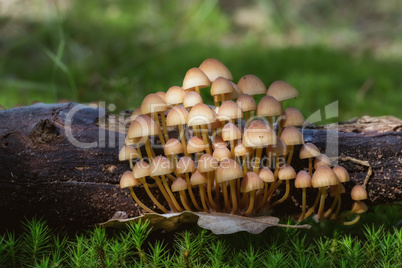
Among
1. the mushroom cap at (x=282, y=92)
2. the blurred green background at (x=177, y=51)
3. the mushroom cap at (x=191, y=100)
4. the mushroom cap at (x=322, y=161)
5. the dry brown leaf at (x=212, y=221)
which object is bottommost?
the dry brown leaf at (x=212, y=221)

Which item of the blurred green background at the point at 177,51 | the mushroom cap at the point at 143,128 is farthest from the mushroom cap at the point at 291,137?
the blurred green background at the point at 177,51

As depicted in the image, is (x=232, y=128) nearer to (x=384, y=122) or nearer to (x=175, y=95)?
(x=175, y=95)

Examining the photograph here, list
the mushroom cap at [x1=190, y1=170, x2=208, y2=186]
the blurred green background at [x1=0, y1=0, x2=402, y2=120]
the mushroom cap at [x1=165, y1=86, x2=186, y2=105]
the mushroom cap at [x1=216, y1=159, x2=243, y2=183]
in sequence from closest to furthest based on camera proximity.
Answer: the mushroom cap at [x1=216, y1=159, x2=243, y2=183] → the mushroom cap at [x1=190, y1=170, x2=208, y2=186] → the mushroom cap at [x1=165, y1=86, x2=186, y2=105] → the blurred green background at [x1=0, y1=0, x2=402, y2=120]

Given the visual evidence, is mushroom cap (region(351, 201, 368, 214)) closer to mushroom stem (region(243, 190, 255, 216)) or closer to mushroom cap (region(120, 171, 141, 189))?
mushroom stem (region(243, 190, 255, 216))

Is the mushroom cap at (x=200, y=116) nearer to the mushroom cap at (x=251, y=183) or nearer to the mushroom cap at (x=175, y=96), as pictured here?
the mushroom cap at (x=175, y=96)

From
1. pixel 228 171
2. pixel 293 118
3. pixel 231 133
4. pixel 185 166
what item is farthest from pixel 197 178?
pixel 293 118

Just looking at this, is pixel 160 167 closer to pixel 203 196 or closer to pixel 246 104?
pixel 203 196

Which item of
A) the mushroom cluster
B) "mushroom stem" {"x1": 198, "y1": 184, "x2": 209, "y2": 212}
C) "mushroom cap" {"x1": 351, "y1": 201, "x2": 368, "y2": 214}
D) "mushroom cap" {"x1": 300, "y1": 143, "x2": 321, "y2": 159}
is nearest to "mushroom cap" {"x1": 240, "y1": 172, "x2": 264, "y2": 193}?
the mushroom cluster
